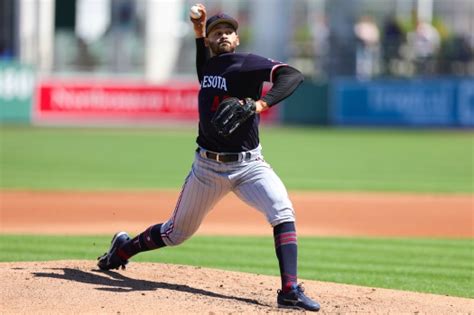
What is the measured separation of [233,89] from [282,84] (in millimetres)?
353

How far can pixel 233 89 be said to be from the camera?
6.54 m

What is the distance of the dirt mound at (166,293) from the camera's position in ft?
20.5

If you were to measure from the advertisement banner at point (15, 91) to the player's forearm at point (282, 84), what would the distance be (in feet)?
73.5

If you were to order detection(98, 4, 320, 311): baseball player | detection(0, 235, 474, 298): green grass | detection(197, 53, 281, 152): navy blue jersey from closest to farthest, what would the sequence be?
detection(98, 4, 320, 311): baseball player
detection(197, 53, 281, 152): navy blue jersey
detection(0, 235, 474, 298): green grass

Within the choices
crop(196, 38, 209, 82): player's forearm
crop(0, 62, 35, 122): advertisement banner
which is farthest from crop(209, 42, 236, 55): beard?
crop(0, 62, 35, 122): advertisement banner

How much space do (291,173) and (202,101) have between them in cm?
1126

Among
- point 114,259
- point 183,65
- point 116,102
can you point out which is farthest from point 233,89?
point 183,65

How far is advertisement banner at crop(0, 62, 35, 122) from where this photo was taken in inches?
1098

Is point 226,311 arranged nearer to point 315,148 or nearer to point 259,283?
point 259,283

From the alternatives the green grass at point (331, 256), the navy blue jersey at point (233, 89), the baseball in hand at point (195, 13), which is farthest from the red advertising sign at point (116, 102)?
the navy blue jersey at point (233, 89)

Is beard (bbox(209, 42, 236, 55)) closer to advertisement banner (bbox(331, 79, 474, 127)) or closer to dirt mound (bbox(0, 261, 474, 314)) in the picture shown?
dirt mound (bbox(0, 261, 474, 314))

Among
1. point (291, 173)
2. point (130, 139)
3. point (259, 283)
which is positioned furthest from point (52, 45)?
point (259, 283)

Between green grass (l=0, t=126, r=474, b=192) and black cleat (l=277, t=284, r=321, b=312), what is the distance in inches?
365

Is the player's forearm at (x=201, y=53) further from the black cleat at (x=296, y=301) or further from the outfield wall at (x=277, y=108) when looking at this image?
the outfield wall at (x=277, y=108)
